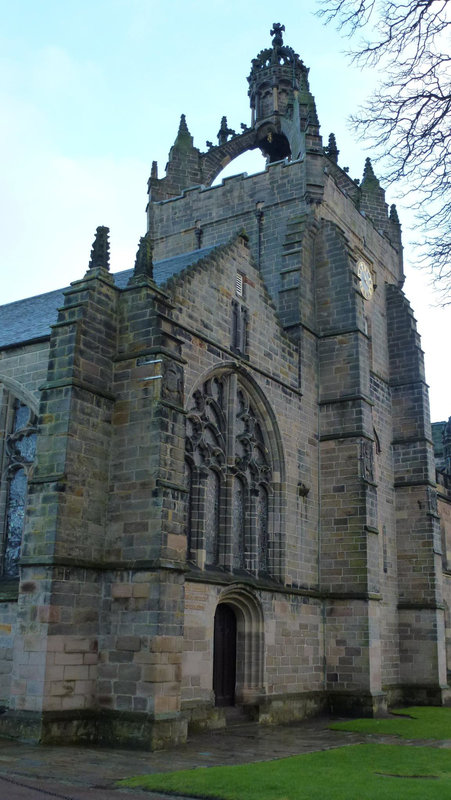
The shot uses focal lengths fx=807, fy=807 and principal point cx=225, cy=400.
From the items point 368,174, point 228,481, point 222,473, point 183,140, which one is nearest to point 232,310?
point 222,473

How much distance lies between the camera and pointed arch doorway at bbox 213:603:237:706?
1759cm

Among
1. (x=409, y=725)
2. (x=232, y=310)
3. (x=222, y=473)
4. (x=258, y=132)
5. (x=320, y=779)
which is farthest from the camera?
(x=258, y=132)

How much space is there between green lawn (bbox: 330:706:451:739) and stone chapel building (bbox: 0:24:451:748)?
41.1 inches

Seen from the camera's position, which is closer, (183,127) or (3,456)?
(3,456)

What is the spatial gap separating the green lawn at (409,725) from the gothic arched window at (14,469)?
8.09 m

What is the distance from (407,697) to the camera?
24.4 m

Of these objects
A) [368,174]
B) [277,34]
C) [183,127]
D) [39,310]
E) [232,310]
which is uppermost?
[277,34]

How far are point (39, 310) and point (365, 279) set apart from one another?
12207 mm

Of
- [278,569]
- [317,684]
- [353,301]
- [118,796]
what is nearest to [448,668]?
[317,684]

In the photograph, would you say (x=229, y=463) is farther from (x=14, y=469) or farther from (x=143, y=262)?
(x=143, y=262)

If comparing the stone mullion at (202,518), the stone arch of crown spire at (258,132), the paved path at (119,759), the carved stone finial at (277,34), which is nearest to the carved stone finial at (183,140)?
the stone arch of crown spire at (258,132)

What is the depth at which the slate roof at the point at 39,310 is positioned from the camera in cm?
1725

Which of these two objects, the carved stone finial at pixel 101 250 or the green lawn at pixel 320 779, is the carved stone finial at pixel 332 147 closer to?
the carved stone finial at pixel 101 250

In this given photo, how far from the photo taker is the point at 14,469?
641 inches
